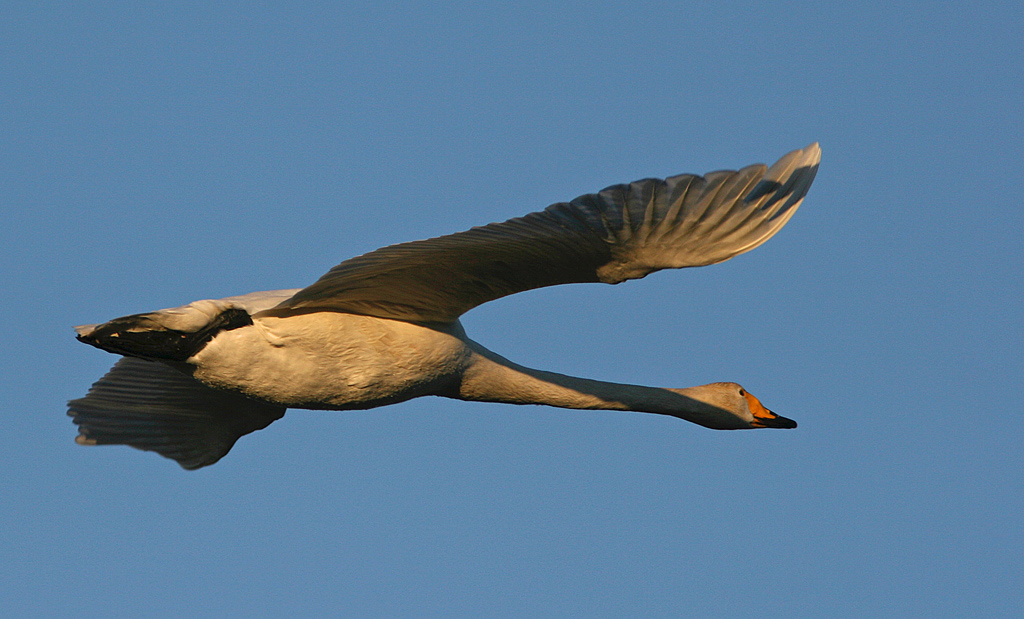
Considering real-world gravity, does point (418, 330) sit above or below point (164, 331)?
above

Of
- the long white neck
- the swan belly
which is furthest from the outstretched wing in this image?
the long white neck

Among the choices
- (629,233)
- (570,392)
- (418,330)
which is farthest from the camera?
(570,392)

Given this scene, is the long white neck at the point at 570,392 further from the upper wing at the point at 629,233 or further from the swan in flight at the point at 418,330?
the upper wing at the point at 629,233

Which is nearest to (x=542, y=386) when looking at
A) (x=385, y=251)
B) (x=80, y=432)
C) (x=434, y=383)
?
(x=434, y=383)

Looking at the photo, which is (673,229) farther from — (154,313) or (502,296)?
(154,313)

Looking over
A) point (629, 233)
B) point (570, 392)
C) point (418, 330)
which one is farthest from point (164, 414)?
point (629, 233)

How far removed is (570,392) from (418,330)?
5.11ft

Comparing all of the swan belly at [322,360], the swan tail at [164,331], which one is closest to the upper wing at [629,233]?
the swan belly at [322,360]

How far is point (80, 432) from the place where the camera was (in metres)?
11.5

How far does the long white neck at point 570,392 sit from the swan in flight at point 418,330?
1cm

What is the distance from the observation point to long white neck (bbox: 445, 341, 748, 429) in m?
10.2

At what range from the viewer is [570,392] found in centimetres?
1044

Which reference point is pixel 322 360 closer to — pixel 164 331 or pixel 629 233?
pixel 164 331

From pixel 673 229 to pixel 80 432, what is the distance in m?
6.33
